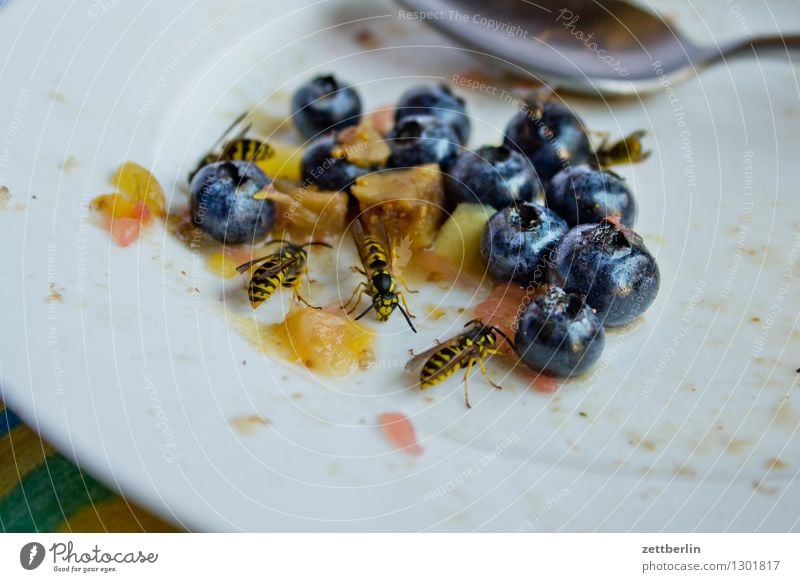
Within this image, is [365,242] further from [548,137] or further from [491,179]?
[548,137]

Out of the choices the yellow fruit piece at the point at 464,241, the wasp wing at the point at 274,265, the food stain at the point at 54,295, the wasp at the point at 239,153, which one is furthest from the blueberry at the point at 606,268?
the food stain at the point at 54,295

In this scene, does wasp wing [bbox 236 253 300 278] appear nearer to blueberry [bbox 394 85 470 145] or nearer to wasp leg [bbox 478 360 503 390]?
wasp leg [bbox 478 360 503 390]

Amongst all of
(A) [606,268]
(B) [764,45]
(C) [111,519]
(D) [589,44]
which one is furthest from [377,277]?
(B) [764,45]

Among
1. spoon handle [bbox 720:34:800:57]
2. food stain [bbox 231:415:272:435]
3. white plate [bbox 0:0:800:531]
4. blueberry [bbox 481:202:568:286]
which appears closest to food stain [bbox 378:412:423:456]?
white plate [bbox 0:0:800:531]

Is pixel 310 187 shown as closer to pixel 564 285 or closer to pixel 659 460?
pixel 564 285

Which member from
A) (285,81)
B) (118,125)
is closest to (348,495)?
(118,125)

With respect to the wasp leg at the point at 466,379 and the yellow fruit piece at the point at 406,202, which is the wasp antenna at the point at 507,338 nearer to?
the wasp leg at the point at 466,379
